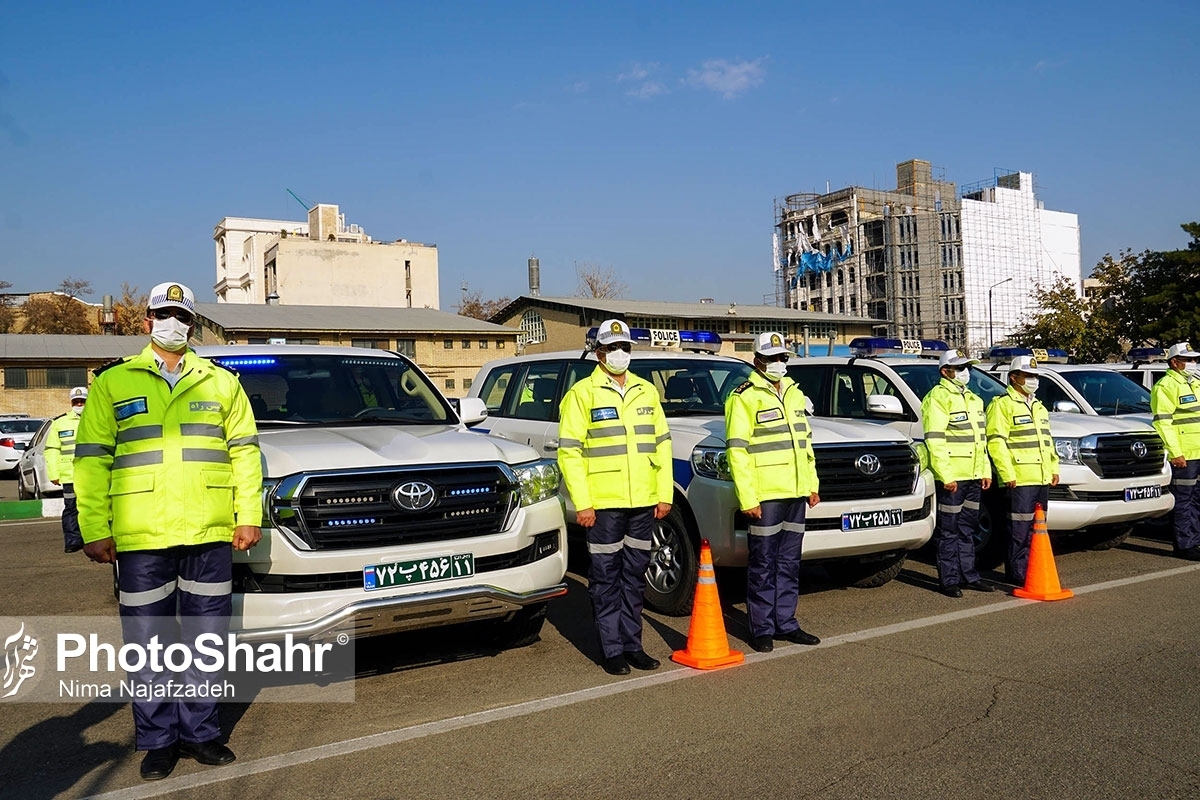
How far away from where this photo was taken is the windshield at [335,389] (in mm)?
6531

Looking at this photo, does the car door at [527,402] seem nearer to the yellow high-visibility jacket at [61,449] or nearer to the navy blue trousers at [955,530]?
the navy blue trousers at [955,530]

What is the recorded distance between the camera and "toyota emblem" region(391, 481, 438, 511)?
5280 mm

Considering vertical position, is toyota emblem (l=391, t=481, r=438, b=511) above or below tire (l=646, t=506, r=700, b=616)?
above

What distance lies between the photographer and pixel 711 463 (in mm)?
7109

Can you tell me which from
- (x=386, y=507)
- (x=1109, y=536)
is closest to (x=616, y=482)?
(x=386, y=507)

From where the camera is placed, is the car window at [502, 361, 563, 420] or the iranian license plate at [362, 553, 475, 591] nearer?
the iranian license plate at [362, 553, 475, 591]

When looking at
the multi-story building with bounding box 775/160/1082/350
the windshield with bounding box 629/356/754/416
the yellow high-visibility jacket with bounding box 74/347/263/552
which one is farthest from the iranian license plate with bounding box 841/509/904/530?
the multi-story building with bounding box 775/160/1082/350

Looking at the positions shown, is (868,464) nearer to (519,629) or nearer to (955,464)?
(955,464)

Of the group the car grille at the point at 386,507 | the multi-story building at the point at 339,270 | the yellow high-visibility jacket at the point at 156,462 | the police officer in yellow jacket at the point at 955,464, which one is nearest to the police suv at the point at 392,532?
the car grille at the point at 386,507

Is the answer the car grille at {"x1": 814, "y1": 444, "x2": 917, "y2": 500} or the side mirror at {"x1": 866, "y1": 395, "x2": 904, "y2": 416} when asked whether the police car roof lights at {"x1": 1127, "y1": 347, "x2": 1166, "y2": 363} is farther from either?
the car grille at {"x1": 814, "y1": 444, "x2": 917, "y2": 500}

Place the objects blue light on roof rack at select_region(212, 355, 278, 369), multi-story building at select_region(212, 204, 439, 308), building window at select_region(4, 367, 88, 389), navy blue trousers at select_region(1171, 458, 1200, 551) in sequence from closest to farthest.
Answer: blue light on roof rack at select_region(212, 355, 278, 369) → navy blue trousers at select_region(1171, 458, 1200, 551) → building window at select_region(4, 367, 88, 389) → multi-story building at select_region(212, 204, 439, 308)

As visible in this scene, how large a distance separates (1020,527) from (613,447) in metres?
4.14

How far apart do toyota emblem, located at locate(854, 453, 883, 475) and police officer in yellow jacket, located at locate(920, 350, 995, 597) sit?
67cm

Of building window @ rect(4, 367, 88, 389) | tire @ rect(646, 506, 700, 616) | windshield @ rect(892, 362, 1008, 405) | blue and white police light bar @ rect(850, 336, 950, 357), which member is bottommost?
tire @ rect(646, 506, 700, 616)
